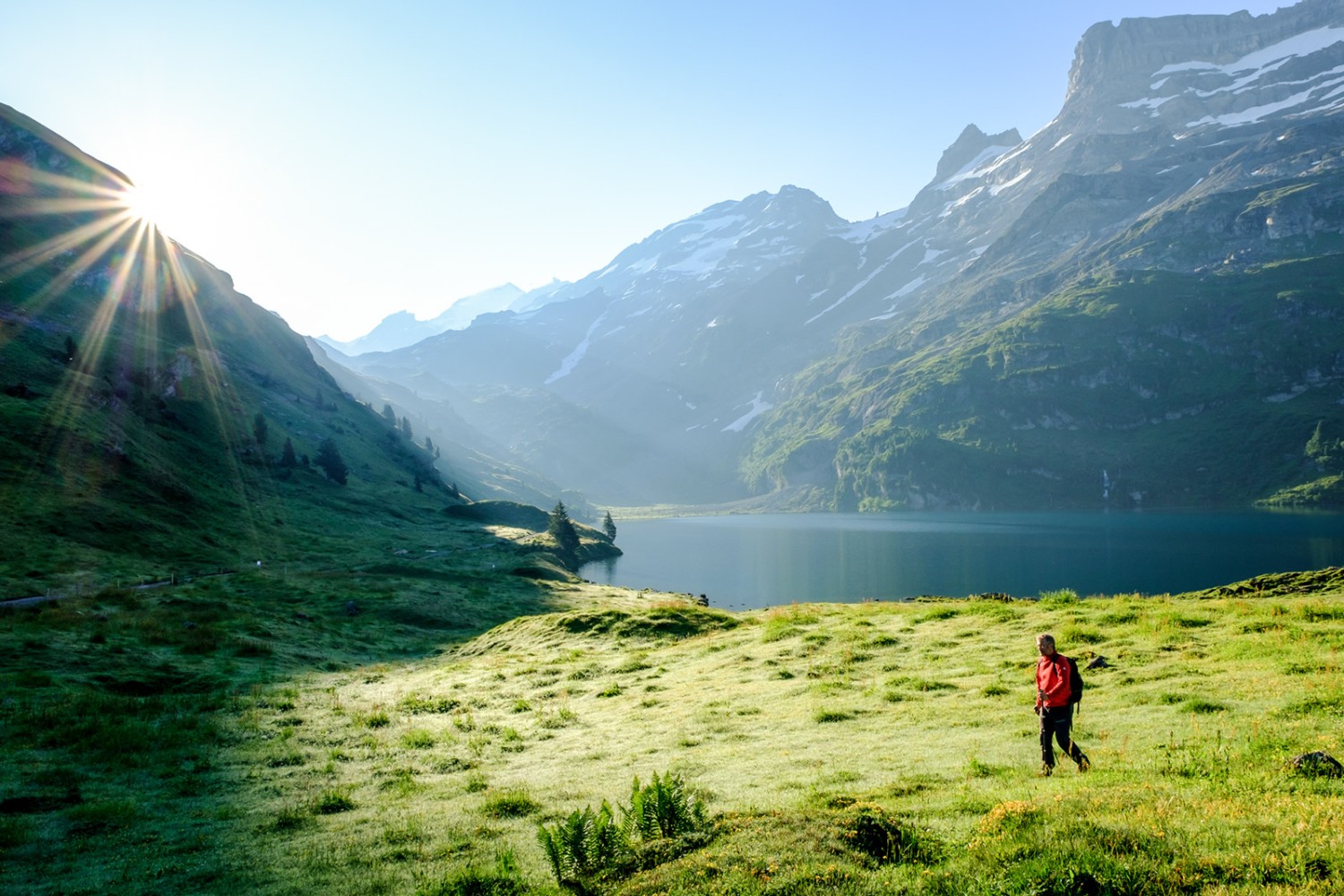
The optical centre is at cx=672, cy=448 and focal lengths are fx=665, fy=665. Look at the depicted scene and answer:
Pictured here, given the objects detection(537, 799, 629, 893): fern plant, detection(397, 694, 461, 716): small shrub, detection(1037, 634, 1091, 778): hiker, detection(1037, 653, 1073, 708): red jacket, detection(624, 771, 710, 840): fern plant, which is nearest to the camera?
detection(537, 799, 629, 893): fern plant

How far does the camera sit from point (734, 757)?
18594mm

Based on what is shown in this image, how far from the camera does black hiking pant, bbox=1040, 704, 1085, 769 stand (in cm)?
1448

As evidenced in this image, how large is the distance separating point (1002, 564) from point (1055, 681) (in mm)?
139350

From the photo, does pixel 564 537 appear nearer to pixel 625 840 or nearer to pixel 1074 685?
pixel 1074 685

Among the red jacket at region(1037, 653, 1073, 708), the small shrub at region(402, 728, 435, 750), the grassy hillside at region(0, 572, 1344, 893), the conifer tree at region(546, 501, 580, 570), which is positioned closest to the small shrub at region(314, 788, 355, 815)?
the grassy hillside at region(0, 572, 1344, 893)

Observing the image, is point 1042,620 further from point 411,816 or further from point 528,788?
point 411,816

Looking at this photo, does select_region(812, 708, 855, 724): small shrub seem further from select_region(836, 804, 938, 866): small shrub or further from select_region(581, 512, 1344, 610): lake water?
select_region(581, 512, 1344, 610): lake water

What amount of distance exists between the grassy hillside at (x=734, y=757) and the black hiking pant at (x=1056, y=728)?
1.97 ft

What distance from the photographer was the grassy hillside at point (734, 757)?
9.76 m

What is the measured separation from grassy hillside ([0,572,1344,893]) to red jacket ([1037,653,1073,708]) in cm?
145

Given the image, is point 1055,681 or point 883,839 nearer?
point 883,839

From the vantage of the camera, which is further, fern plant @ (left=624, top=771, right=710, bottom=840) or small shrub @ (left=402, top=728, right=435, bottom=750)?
small shrub @ (left=402, top=728, right=435, bottom=750)

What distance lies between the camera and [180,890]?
1252 cm

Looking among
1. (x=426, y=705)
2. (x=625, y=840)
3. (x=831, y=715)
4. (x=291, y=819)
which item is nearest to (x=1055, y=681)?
(x=831, y=715)
